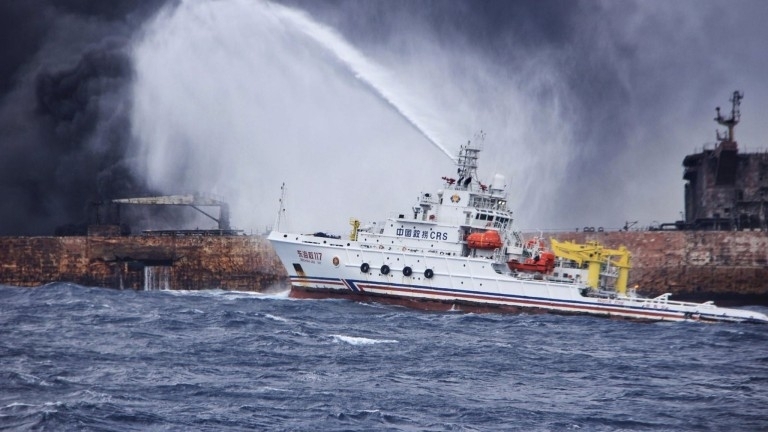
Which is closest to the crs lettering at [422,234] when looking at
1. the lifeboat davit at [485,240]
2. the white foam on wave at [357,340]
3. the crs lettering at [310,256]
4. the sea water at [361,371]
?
the lifeboat davit at [485,240]

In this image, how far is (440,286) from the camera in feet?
144

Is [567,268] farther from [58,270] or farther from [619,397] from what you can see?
[58,270]

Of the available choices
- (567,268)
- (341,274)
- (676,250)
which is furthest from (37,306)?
(676,250)

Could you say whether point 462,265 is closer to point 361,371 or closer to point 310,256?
point 310,256

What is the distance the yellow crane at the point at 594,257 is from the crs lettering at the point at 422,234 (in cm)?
486

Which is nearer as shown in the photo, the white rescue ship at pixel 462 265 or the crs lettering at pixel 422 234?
the white rescue ship at pixel 462 265

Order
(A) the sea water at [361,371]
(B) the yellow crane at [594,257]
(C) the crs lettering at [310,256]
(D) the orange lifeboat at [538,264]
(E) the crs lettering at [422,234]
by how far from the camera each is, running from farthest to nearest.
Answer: (C) the crs lettering at [310,256] < (E) the crs lettering at [422,234] < (D) the orange lifeboat at [538,264] < (B) the yellow crane at [594,257] < (A) the sea water at [361,371]

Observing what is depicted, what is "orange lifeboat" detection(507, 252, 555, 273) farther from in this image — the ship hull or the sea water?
the sea water

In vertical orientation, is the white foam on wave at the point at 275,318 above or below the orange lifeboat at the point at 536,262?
below

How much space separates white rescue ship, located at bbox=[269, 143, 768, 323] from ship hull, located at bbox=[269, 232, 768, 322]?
0.14 feet

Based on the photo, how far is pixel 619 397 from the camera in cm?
2405

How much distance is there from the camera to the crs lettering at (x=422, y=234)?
4481 centimetres

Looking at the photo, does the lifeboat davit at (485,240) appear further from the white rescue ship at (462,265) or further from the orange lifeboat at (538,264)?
the orange lifeboat at (538,264)

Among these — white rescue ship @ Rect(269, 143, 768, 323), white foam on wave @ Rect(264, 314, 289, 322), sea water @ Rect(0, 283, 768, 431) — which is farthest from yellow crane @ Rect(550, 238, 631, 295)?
white foam on wave @ Rect(264, 314, 289, 322)
